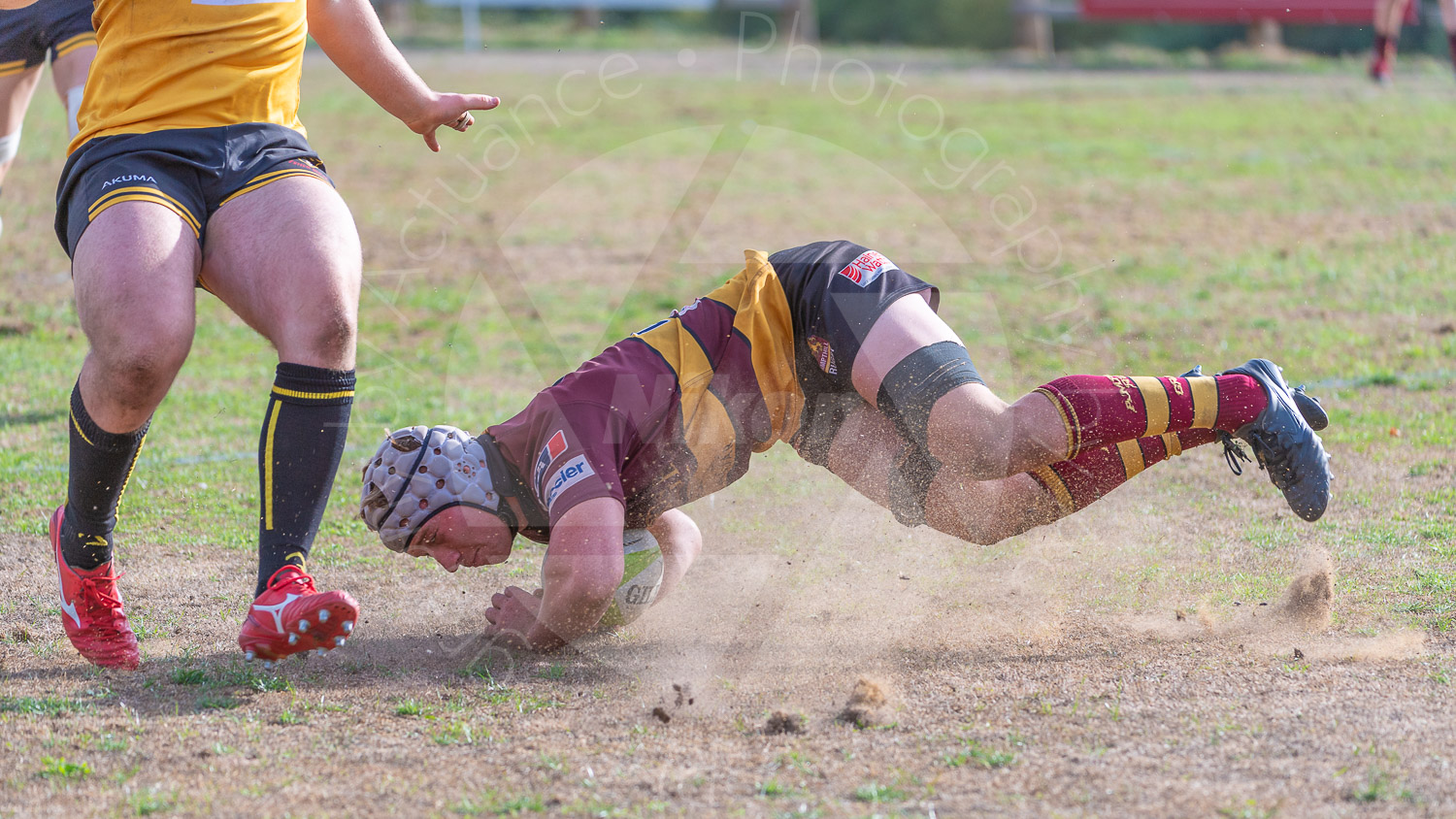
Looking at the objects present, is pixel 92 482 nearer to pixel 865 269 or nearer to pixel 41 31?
pixel 865 269

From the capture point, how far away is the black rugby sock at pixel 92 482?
2.96 m

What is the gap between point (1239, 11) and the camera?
57.4 feet

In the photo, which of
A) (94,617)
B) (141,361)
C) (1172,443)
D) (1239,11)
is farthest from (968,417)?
(1239,11)

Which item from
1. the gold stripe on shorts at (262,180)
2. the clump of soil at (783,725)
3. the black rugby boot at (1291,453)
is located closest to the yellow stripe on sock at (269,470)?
the gold stripe on shorts at (262,180)

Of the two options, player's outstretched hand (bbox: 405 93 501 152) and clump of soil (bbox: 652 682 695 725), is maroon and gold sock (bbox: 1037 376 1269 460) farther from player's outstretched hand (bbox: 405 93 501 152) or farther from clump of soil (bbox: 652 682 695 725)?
player's outstretched hand (bbox: 405 93 501 152)

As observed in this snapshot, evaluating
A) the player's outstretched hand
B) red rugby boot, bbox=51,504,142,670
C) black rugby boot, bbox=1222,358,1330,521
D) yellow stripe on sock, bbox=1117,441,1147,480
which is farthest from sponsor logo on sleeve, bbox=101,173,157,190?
black rugby boot, bbox=1222,358,1330,521

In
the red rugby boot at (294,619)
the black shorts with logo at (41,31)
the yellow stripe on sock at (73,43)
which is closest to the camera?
the red rugby boot at (294,619)

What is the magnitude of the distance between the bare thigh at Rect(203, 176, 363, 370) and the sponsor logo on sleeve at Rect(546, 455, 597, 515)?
0.53 metres

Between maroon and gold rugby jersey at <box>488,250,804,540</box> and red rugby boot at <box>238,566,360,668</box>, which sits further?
maroon and gold rugby jersey at <box>488,250,804,540</box>

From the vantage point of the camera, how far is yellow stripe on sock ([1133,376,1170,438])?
127 inches

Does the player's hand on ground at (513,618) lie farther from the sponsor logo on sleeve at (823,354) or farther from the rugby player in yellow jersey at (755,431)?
the sponsor logo on sleeve at (823,354)

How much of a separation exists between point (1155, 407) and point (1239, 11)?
1622 centimetres

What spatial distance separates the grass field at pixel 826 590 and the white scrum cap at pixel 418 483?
0.37m

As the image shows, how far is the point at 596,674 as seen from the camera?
3.15 metres
